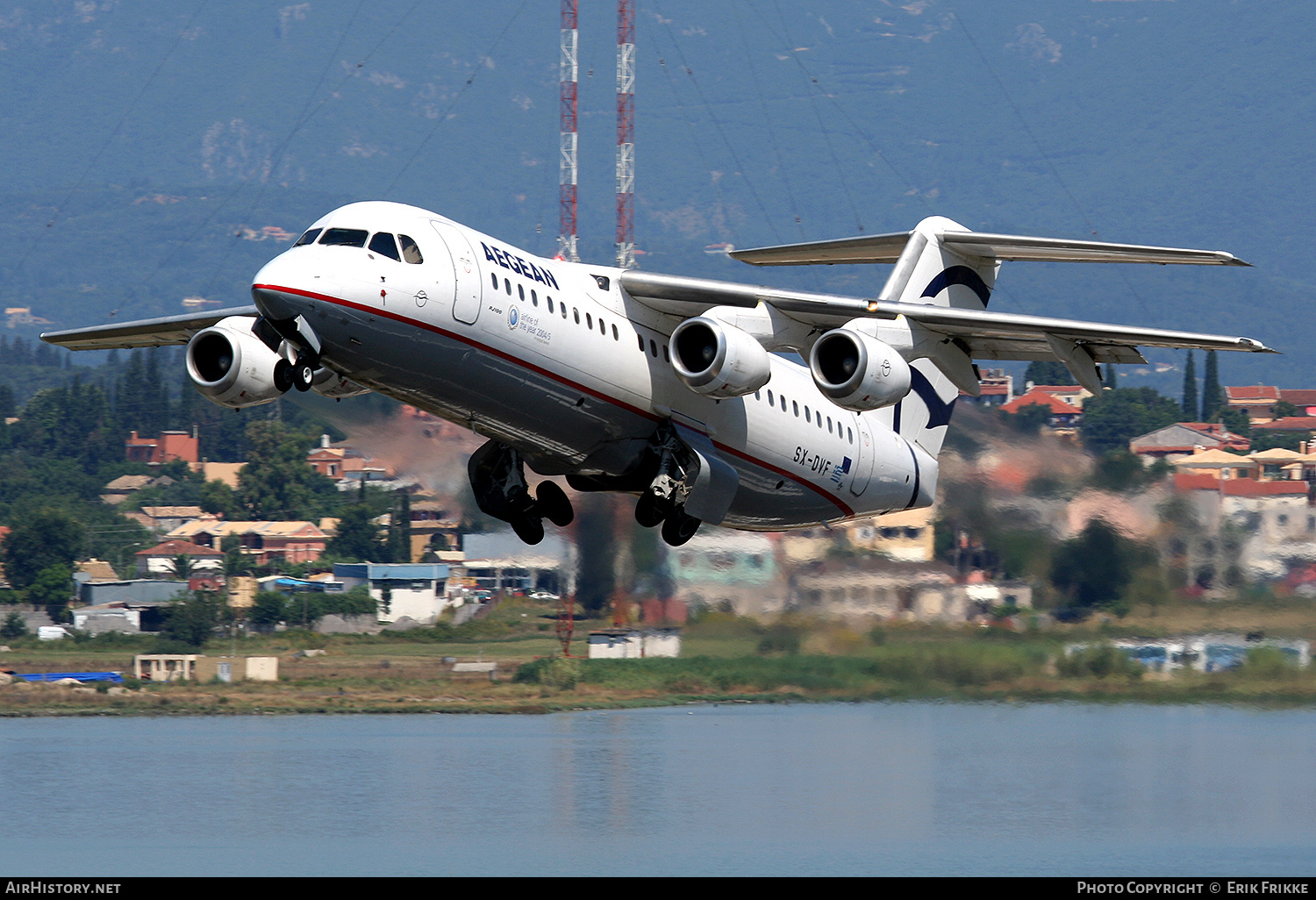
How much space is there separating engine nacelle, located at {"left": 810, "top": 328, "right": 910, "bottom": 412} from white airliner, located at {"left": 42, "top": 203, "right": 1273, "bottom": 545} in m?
0.02

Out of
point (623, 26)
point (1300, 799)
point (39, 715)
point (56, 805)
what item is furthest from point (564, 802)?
point (623, 26)

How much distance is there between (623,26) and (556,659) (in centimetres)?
4527

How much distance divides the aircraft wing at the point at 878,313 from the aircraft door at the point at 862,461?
213cm

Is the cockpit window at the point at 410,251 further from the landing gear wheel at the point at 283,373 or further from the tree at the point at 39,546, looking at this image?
the tree at the point at 39,546

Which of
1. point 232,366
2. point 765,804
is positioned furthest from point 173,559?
point 232,366

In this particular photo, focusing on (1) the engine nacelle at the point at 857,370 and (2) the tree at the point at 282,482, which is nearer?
(1) the engine nacelle at the point at 857,370

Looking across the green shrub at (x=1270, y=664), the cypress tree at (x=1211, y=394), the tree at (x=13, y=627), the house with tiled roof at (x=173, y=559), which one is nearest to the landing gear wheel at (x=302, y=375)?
the green shrub at (x=1270, y=664)

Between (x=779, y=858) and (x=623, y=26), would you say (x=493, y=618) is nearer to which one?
(x=779, y=858)

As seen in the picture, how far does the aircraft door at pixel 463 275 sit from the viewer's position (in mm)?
14375

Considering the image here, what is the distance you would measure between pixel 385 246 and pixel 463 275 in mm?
696

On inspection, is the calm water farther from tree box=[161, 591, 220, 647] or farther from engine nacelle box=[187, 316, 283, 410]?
engine nacelle box=[187, 316, 283, 410]

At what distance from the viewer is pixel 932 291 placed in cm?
1944

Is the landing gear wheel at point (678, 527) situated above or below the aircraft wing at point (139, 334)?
below

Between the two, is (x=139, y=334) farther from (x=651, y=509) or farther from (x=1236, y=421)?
(x=1236, y=421)
